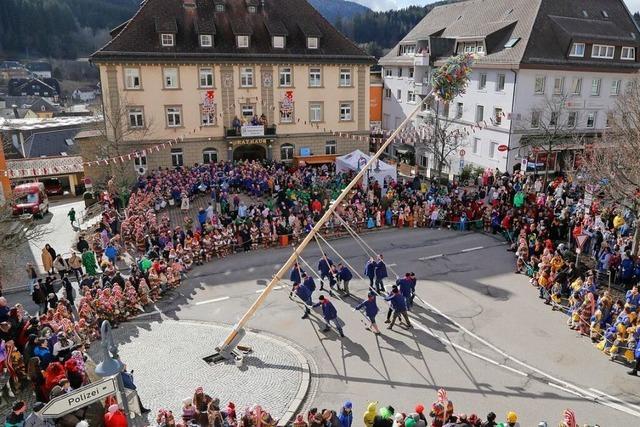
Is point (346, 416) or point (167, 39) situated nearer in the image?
point (346, 416)

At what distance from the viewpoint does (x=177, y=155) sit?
120 ft

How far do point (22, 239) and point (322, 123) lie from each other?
26.2 meters

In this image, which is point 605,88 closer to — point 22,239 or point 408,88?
point 408,88

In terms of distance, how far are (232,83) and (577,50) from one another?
24241 millimetres

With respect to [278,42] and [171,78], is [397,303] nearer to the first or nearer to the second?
[171,78]

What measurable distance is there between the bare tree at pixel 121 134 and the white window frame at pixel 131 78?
99 centimetres

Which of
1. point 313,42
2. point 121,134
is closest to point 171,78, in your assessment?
point 121,134

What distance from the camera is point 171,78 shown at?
35.3 metres

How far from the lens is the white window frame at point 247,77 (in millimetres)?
36781

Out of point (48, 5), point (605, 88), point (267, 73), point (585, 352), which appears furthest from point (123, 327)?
point (48, 5)

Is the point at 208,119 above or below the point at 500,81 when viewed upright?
below

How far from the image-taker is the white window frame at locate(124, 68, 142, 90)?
3419 cm

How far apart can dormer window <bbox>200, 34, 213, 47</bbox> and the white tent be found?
12.2 m

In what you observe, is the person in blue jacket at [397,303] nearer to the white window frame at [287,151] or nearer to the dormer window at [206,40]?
the white window frame at [287,151]
